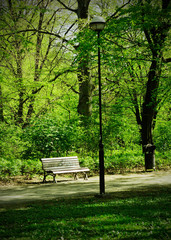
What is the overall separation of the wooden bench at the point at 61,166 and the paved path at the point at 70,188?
1.46 feet

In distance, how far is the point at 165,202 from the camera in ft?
23.0

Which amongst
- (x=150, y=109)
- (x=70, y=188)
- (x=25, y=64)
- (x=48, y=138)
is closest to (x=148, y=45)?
(x=150, y=109)

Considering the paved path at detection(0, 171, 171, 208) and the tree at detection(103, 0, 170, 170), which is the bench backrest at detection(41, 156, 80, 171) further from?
the tree at detection(103, 0, 170, 170)

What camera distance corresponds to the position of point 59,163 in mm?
10992

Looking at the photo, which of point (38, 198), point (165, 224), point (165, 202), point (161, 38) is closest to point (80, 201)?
point (38, 198)

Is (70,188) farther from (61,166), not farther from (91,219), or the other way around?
(91,219)

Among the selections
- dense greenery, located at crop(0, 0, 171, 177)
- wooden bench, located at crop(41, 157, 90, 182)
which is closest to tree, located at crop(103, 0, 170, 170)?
dense greenery, located at crop(0, 0, 171, 177)

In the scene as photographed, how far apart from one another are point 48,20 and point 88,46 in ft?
29.3

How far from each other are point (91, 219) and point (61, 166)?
18.3 ft

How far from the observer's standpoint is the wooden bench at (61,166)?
10.4 meters

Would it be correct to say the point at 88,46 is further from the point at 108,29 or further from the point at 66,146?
the point at 66,146

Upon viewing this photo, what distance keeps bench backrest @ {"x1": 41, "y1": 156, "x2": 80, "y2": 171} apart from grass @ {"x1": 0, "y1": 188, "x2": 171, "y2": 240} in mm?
3172

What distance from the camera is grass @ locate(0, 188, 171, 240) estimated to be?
4570 millimetres

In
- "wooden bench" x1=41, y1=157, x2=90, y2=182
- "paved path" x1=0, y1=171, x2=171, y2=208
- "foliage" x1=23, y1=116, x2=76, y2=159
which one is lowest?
"paved path" x1=0, y1=171, x2=171, y2=208
